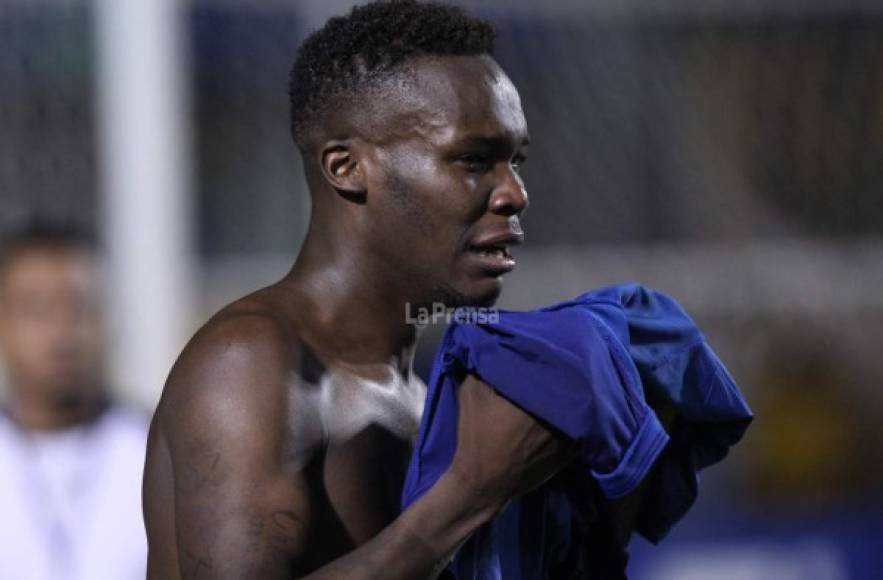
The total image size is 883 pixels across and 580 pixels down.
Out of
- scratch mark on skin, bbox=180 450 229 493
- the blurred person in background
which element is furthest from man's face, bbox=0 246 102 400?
scratch mark on skin, bbox=180 450 229 493

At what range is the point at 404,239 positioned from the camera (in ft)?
7.36

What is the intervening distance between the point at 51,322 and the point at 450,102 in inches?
65.0

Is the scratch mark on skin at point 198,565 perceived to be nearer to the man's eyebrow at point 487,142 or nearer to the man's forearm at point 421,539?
the man's forearm at point 421,539

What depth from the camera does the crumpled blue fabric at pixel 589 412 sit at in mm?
1896

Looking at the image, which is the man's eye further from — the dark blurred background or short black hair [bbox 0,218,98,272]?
the dark blurred background

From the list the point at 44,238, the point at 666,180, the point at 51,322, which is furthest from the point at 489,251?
the point at 666,180

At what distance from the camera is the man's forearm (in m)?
1.83

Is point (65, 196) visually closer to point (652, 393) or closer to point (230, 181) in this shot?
point (230, 181)

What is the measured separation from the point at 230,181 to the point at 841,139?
86.9 inches

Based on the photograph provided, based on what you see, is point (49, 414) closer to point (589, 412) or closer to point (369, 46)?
point (369, 46)

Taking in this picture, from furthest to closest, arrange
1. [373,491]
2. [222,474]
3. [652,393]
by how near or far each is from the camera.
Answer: [652,393] < [373,491] < [222,474]

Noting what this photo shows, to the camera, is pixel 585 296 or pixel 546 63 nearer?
pixel 585 296

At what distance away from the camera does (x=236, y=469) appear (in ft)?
6.16

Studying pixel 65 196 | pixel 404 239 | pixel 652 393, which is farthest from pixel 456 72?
pixel 65 196
